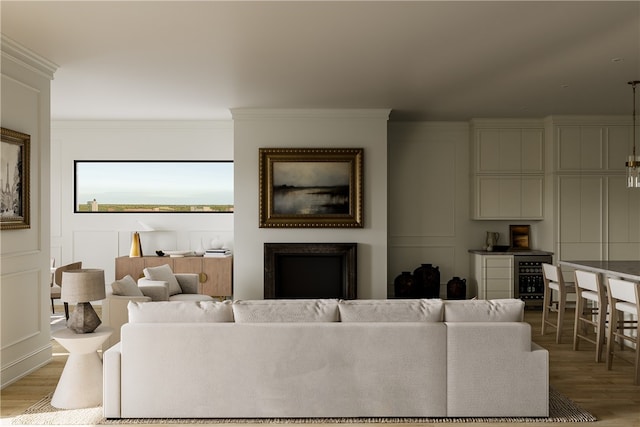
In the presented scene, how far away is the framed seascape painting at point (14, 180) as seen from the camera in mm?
4566

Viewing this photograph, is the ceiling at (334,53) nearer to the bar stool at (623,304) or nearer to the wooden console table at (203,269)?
the bar stool at (623,304)

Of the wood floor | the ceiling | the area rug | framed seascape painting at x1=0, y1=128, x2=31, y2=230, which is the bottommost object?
the wood floor

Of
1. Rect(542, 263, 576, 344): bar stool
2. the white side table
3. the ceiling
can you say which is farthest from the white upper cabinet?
the white side table

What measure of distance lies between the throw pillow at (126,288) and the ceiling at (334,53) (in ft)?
6.58

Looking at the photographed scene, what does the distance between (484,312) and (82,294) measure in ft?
8.69

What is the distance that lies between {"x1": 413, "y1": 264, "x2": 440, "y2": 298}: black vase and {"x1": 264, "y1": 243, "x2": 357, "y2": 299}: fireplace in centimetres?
119

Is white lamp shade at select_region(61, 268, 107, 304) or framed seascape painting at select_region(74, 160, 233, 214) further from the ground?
framed seascape painting at select_region(74, 160, 233, 214)

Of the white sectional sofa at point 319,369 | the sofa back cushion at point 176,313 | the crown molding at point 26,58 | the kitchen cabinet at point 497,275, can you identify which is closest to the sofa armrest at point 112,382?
the white sectional sofa at point 319,369

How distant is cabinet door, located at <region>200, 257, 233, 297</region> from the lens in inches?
331

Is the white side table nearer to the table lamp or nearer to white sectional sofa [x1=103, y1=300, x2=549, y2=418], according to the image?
the table lamp

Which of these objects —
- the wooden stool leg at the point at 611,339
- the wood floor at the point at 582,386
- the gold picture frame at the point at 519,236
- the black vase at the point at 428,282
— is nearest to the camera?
the wood floor at the point at 582,386

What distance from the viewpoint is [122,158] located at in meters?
8.88

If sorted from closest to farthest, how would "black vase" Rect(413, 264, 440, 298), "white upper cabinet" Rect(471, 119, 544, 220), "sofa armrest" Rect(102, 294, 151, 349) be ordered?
1. "sofa armrest" Rect(102, 294, 151, 349)
2. "black vase" Rect(413, 264, 440, 298)
3. "white upper cabinet" Rect(471, 119, 544, 220)

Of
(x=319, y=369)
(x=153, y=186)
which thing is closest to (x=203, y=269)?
(x=153, y=186)
